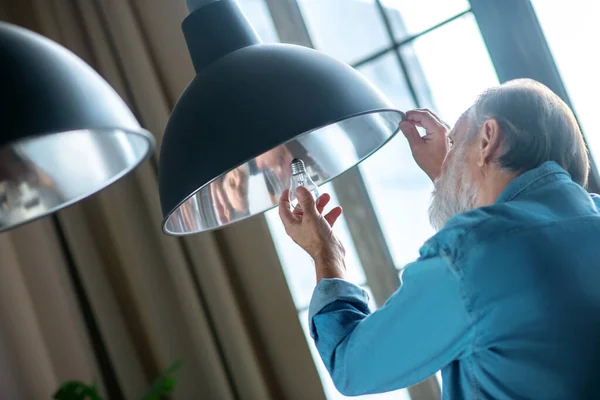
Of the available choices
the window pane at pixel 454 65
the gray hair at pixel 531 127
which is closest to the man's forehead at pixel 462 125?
the gray hair at pixel 531 127

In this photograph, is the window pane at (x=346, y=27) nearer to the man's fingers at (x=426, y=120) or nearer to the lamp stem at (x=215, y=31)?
the man's fingers at (x=426, y=120)

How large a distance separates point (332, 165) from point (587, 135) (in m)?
1.11

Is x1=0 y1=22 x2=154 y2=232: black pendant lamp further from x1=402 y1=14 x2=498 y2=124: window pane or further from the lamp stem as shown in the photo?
x1=402 y1=14 x2=498 y2=124: window pane

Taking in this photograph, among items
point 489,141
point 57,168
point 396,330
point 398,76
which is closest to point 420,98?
point 398,76

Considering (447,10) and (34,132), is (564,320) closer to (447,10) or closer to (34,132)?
(34,132)

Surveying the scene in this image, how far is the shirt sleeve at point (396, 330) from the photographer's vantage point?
985mm

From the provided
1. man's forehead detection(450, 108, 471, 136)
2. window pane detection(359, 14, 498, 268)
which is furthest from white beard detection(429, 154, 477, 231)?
window pane detection(359, 14, 498, 268)

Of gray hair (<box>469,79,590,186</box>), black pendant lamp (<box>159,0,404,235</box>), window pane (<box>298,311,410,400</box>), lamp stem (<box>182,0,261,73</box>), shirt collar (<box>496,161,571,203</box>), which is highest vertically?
lamp stem (<box>182,0,261,73</box>)

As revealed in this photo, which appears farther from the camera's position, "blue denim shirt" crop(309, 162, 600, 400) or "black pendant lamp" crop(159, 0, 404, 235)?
"blue denim shirt" crop(309, 162, 600, 400)

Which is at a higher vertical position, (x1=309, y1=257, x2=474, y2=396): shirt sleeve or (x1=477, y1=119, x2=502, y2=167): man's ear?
(x1=477, y1=119, x2=502, y2=167): man's ear

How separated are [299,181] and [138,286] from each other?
1.26 metres

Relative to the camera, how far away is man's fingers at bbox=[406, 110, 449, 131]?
4.64 feet

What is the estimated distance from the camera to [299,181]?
3.67 ft

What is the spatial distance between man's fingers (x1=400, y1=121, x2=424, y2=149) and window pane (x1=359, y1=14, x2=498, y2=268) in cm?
A: 73
